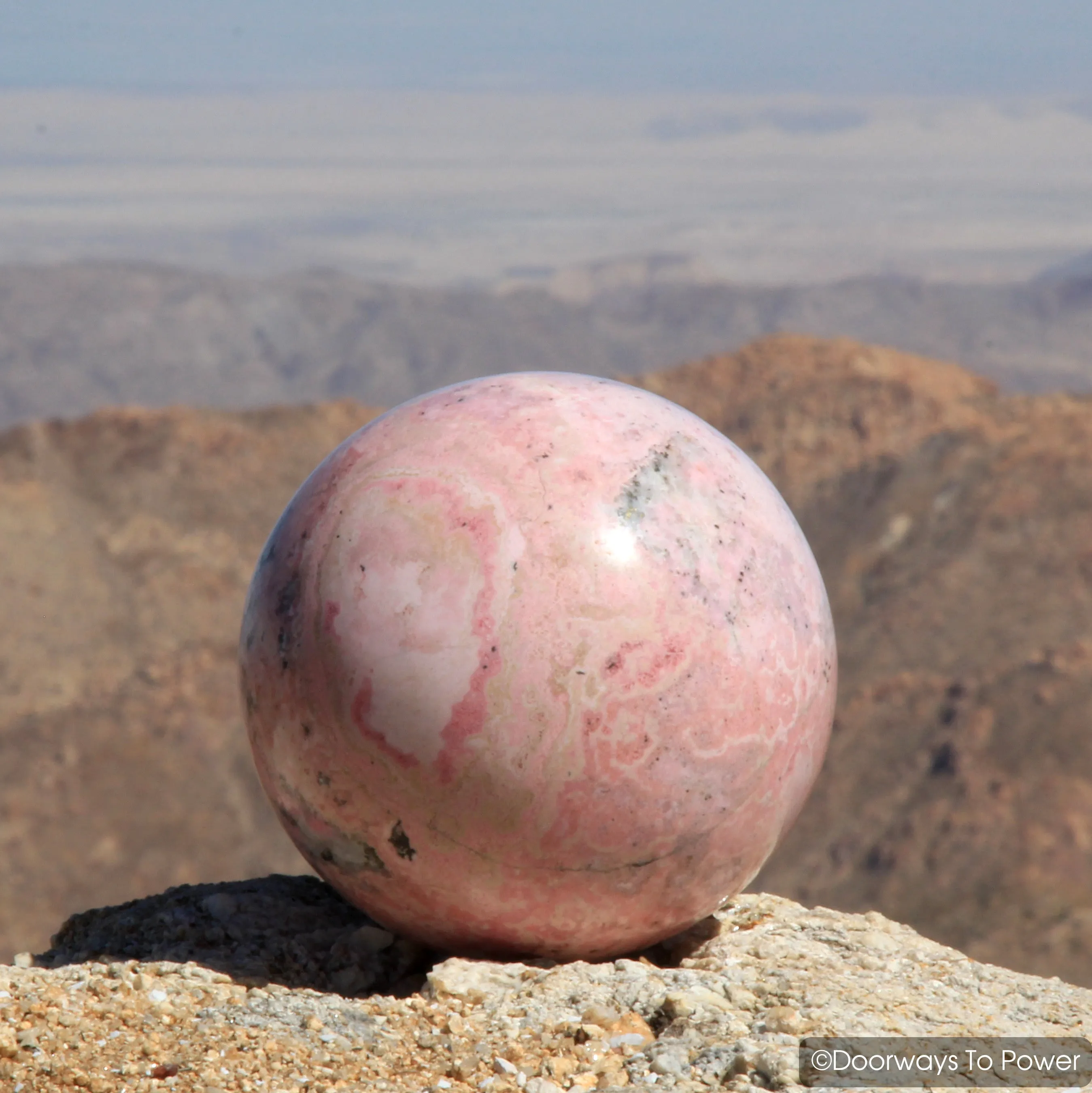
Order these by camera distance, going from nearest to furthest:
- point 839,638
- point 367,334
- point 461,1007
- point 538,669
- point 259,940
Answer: point 538,669 → point 461,1007 → point 259,940 → point 839,638 → point 367,334

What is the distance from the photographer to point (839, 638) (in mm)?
32906

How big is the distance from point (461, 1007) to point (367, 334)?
176 meters

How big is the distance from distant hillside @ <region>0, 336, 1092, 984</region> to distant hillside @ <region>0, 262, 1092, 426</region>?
101786mm

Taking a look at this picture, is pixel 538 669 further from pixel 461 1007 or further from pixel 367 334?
pixel 367 334

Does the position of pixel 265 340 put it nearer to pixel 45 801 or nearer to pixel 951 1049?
pixel 45 801

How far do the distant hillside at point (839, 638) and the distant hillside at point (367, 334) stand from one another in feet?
334

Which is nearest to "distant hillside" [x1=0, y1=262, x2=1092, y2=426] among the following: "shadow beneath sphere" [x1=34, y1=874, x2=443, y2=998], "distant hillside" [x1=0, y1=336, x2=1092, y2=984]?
"distant hillside" [x1=0, y1=336, x2=1092, y2=984]

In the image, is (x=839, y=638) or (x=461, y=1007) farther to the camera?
(x=839, y=638)

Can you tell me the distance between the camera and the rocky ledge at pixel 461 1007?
512 cm

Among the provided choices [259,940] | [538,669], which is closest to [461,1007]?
[538,669]

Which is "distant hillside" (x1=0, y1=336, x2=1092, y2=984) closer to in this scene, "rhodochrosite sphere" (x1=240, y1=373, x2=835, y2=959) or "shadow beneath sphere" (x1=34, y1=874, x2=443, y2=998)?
"shadow beneath sphere" (x1=34, y1=874, x2=443, y2=998)

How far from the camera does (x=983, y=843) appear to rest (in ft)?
76.3

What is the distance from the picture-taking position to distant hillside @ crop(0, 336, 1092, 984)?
78.6 ft

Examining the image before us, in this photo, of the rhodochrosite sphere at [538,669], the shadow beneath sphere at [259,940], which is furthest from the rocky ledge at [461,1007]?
the rhodochrosite sphere at [538,669]
